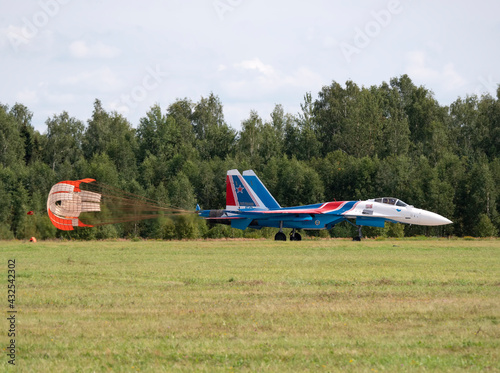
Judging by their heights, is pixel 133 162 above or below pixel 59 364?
above

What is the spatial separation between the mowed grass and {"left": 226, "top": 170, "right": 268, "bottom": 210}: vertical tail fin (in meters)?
16.0

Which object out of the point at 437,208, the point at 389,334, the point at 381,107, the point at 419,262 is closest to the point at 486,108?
the point at 381,107

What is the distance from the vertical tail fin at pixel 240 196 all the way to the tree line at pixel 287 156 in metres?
4.28

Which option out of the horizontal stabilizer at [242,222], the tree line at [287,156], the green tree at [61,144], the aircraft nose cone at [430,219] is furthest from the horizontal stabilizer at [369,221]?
the green tree at [61,144]

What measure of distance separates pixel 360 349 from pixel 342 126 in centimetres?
6255

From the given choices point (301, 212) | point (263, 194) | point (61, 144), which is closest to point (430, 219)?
point (301, 212)

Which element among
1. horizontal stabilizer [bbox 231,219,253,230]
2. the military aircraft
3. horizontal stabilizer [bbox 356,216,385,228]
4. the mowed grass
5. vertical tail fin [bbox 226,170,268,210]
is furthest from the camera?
horizontal stabilizer [bbox 231,219,253,230]

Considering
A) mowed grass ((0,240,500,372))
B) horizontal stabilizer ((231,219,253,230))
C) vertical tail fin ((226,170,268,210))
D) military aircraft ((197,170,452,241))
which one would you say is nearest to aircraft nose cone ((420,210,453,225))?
military aircraft ((197,170,452,241))

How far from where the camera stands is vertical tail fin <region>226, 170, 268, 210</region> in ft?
112

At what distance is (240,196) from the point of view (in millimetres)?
34125

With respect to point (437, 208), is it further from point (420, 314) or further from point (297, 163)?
point (420, 314)

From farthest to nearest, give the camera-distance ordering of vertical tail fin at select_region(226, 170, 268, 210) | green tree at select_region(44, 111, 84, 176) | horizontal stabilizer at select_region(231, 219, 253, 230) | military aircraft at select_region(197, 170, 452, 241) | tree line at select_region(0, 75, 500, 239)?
green tree at select_region(44, 111, 84, 176) < tree line at select_region(0, 75, 500, 239) < horizontal stabilizer at select_region(231, 219, 253, 230) < vertical tail fin at select_region(226, 170, 268, 210) < military aircraft at select_region(197, 170, 452, 241)

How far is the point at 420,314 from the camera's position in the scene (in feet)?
32.8

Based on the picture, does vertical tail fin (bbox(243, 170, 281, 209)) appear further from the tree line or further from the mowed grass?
the mowed grass
